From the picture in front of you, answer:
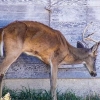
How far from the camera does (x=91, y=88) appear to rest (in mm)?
9891

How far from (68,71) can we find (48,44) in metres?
0.90

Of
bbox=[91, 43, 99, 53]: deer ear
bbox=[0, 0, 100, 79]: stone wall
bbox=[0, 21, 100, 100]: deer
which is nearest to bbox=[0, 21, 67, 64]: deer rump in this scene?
bbox=[0, 21, 100, 100]: deer

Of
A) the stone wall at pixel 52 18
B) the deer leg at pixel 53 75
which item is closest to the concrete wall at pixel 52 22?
the stone wall at pixel 52 18

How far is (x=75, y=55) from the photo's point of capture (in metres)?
9.70

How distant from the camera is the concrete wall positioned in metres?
9.53

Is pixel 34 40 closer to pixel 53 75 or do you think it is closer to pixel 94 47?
pixel 53 75

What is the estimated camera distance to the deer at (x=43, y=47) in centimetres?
872

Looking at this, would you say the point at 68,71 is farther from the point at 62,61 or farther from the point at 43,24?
the point at 43,24

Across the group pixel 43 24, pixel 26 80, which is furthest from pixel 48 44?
pixel 26 80

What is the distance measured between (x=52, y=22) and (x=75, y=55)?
0.86 metres

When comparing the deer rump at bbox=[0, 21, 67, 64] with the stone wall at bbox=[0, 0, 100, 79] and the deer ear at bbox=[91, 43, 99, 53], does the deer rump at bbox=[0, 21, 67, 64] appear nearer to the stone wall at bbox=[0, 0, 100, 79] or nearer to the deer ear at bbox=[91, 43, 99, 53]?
the stone wall at bbox=[0, 0, 100, 79]

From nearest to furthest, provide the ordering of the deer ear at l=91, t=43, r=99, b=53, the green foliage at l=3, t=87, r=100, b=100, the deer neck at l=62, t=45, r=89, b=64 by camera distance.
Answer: the green foliage at l=3, t=87, r=100, b=100
the deer ear at l=91, t=43, r=99, b=53
the deer neck at l=62, t=45, r=89, b=64

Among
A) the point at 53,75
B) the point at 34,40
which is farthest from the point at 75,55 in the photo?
the point at 34,40

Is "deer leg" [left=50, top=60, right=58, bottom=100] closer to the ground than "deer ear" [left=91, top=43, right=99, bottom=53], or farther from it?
closer to the ground
